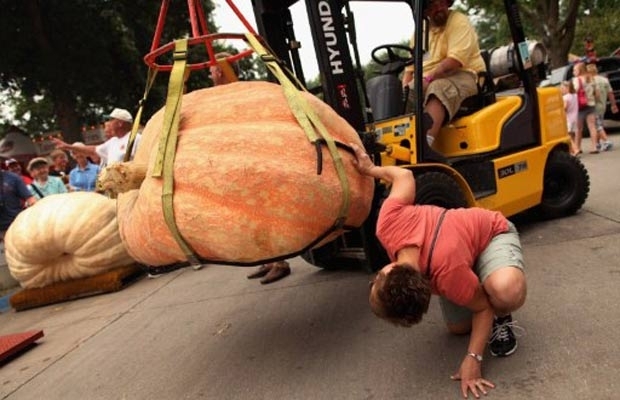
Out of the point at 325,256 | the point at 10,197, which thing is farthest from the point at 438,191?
the point at 10,197

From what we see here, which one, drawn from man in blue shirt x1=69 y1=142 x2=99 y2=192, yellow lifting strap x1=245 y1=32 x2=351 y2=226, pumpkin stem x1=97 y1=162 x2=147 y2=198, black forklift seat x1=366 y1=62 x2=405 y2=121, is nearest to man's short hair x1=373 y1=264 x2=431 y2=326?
yellow lifting strap x1=245 y1=32 x2=351 y2=226

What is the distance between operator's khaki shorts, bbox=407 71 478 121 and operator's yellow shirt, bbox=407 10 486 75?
11 centimetres

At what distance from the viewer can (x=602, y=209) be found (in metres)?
6.14

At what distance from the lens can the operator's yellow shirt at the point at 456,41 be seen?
5.03m

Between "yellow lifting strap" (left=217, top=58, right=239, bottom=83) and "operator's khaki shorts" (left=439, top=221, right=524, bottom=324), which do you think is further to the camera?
"yellow lifting strap" (left=217, top=58, right=239, bottom=83)

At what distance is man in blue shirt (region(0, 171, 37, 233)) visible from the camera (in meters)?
7.79

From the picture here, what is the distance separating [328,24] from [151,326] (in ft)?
9.90

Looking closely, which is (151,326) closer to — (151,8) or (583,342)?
(583,342)

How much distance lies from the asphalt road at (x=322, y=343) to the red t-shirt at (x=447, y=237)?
1.76 ft

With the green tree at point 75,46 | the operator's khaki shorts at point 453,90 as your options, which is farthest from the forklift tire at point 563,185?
the green tree at point 75,46

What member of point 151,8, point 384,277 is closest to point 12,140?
point 151,8

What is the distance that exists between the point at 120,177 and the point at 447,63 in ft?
10.6

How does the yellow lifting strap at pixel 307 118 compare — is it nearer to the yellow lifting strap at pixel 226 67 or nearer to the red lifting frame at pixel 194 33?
the red lifting frame at pixel 194 33

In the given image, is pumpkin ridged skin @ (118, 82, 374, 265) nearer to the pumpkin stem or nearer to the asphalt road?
the pumpkin stem
